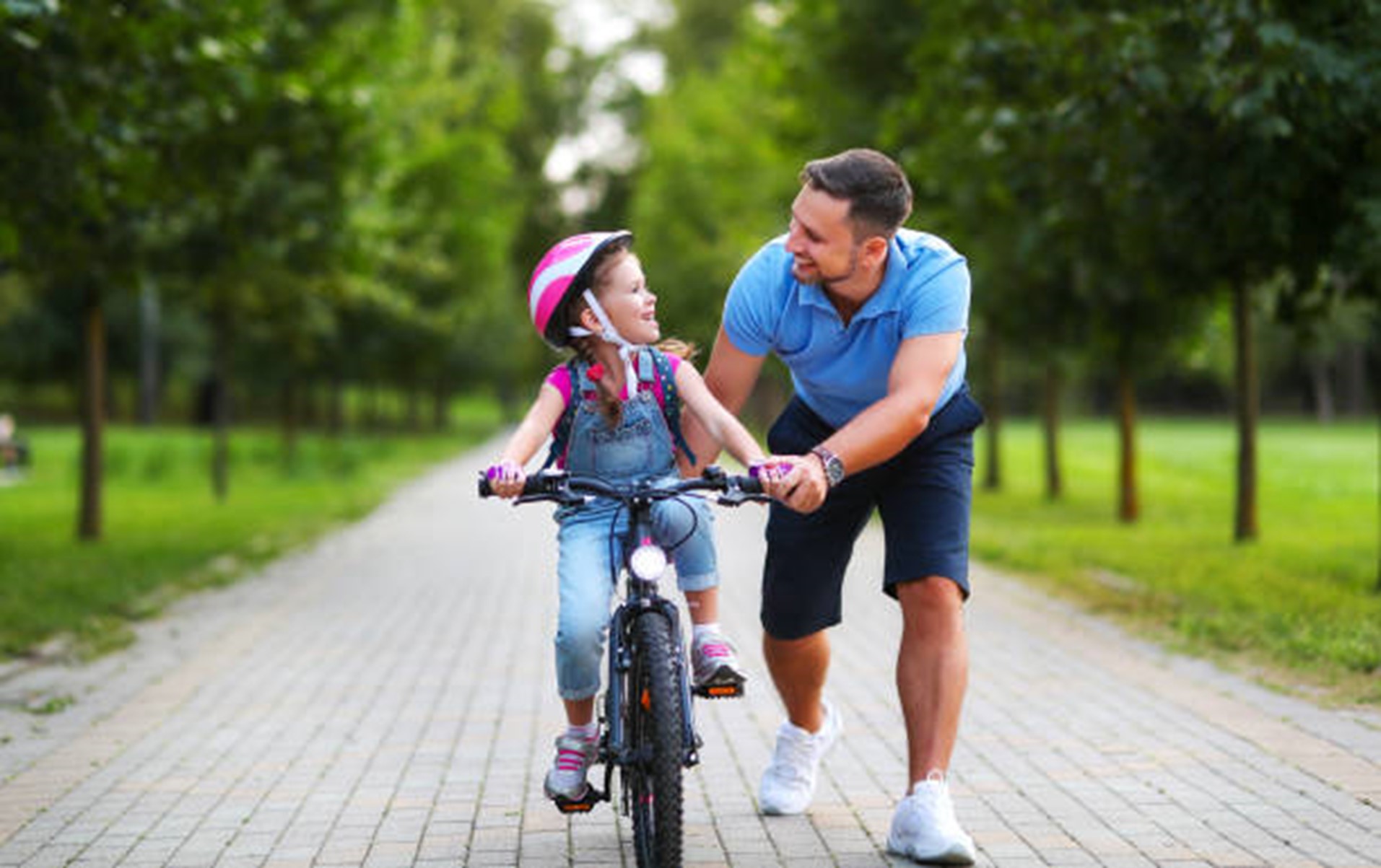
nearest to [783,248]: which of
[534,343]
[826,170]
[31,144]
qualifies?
[826,170]

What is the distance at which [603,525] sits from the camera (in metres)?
4.70

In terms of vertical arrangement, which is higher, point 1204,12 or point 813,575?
point 1204,12

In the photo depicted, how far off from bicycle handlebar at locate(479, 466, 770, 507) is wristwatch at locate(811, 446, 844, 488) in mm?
170

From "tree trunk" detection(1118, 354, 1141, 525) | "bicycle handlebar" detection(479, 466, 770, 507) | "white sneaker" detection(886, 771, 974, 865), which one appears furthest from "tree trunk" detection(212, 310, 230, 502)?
"bicycle handlebar" detection(479, 466, 770, 507)

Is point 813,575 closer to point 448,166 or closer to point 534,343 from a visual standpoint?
point 448,166

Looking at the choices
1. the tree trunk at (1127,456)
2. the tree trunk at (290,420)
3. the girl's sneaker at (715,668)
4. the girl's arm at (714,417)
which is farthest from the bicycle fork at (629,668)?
the tree trunk at (290,420)

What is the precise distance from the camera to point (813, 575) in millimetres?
5082

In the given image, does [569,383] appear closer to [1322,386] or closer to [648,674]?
[648,674]

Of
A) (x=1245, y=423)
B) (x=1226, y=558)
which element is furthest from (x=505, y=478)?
(x=1245, y=423)

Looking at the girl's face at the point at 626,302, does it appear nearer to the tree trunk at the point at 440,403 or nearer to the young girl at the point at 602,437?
the young girl at the point at 602,437

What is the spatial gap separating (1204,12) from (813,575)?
5515mm

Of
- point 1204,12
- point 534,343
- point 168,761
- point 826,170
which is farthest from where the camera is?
point 534,343

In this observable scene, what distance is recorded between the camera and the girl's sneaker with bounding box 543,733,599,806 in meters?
4.78

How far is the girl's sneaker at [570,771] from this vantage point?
478 centimetres
